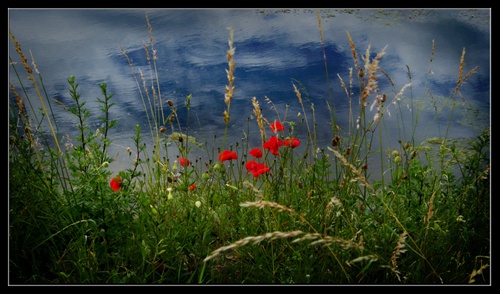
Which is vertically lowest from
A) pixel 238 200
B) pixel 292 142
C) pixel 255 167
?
pixel 238 200

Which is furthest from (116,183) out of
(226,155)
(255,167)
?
(255,167)

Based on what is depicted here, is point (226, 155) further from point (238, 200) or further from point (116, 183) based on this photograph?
point (116, 183)

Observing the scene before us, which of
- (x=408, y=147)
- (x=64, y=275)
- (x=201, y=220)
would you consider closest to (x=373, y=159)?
(x=408, y=147)

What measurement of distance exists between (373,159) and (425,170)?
0.86 feet

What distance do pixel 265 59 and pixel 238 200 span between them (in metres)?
0.73

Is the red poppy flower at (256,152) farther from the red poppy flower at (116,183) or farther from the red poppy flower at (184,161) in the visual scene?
the red poppy flower at (116,183)

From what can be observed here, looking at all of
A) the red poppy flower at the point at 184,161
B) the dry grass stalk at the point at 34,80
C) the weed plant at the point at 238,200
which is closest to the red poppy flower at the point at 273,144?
the weed plant at the point at 238,200

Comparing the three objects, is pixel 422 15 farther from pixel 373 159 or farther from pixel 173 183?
pixel 173 183

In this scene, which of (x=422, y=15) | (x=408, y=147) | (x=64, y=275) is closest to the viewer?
(x=64, y=275)

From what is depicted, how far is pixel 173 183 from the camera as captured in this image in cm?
294

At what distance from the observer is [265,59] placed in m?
2.70

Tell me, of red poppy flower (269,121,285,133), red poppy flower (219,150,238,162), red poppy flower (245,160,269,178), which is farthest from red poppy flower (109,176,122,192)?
red poppy flower (269,121,285,133)

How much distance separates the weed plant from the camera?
8.14ft

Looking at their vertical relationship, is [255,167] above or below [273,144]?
below
